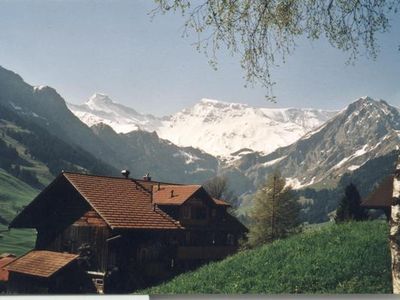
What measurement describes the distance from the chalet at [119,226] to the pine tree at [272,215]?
201cm

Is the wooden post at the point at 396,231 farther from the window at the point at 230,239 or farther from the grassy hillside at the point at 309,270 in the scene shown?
the window at the point at 230,239

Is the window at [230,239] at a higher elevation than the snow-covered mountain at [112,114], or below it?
below

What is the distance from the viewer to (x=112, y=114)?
12320mm

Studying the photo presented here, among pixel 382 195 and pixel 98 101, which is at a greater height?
pixel 98 101

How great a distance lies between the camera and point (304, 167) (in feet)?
60.0

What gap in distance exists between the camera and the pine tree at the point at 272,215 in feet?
67.7

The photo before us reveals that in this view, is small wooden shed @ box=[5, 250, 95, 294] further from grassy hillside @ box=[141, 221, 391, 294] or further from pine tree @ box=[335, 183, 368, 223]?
pine tree @ box=[335, 183, 368, 223]

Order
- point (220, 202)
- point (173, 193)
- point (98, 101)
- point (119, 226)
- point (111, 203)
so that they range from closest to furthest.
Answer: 1. point (98, 101)
2. point (119, 226)
3. point (111, 203)
4. point (173, 193)
5. point (220, 202)

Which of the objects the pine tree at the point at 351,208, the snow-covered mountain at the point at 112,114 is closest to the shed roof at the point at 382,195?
the pine tree at the point at 351,208

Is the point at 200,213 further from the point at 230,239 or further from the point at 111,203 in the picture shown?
the point at 111,203

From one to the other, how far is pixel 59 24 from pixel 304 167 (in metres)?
10.5

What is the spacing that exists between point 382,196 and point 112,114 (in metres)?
7.29

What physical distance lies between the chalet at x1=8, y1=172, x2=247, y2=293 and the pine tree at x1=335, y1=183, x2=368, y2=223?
466 cm

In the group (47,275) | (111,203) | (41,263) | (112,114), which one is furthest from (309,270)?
(111,203)
